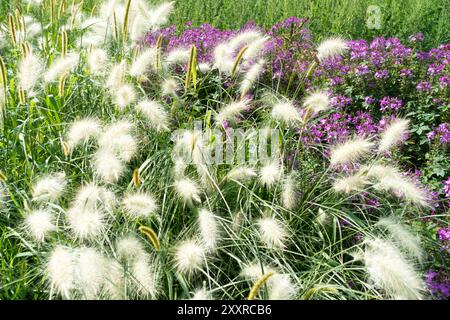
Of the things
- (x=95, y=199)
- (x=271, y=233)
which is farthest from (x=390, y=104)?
(x=95, y=199)

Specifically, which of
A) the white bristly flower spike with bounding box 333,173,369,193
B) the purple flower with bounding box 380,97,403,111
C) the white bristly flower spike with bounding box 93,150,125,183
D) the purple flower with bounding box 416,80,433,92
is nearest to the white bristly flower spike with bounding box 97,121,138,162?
the white bristly flower spike with bounding box 93,150,125,183

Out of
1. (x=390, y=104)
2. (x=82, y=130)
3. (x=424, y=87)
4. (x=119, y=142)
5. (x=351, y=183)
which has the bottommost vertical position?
(x=351, y=183)

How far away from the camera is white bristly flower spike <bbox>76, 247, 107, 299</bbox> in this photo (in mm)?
2047

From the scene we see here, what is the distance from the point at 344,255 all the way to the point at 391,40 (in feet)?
6.29

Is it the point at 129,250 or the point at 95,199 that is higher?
the point at 95,199

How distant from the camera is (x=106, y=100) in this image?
3305mm

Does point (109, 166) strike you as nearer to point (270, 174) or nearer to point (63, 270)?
point (63, 270)

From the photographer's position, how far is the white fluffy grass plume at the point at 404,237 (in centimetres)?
242

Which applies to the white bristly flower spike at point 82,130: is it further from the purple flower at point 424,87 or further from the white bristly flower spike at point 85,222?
the purple flower at point 424,87

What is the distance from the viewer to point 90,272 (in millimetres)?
2041

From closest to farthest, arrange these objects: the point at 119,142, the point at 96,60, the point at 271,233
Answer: the point at 271,233 → the point at 119,142 → the point at 96,60

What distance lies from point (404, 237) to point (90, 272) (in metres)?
1.26
